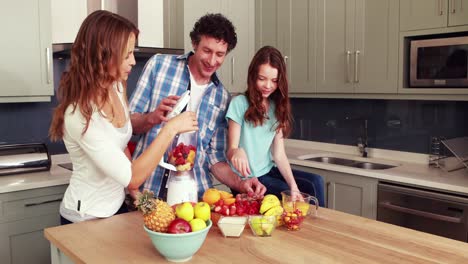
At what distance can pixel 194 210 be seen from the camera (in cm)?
139

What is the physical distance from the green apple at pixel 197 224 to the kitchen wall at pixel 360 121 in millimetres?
2240

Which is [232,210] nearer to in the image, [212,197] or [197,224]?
[212,197]

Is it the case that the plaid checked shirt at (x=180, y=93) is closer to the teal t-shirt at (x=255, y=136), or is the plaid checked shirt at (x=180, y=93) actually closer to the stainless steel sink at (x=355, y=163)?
the teal t-shirt at (x=255, y=136)

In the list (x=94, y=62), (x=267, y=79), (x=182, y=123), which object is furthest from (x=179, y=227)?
(x=267, y=79)

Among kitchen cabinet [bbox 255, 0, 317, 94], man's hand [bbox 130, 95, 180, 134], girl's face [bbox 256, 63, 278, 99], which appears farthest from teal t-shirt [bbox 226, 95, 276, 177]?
kitchen cabinet [bbox 255, 0, 317, 94]

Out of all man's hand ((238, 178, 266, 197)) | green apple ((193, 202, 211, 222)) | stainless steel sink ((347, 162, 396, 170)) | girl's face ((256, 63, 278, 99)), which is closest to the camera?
green apple ((193, 202, 211, 222))

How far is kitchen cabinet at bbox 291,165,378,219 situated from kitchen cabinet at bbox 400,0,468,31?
1.01m

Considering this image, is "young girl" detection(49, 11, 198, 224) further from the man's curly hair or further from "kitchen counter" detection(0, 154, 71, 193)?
"kitchen counter" detection(0, 154, 71, 193)

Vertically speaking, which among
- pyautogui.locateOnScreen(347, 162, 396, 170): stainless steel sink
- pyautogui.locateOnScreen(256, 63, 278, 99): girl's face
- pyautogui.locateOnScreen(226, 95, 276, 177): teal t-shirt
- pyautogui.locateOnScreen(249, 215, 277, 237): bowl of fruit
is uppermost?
pyautogui.locateOnScreen(256, 63, 278, 99): girl's face

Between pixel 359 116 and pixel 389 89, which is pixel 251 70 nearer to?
pixel 389 89

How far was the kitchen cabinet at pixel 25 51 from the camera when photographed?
2.68 meters

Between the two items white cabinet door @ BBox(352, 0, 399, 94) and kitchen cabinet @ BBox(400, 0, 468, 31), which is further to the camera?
white cabinet door @ BBox(352, 0, 399, 94)

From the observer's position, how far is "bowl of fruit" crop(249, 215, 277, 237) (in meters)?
1.48

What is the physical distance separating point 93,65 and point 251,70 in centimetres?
81
